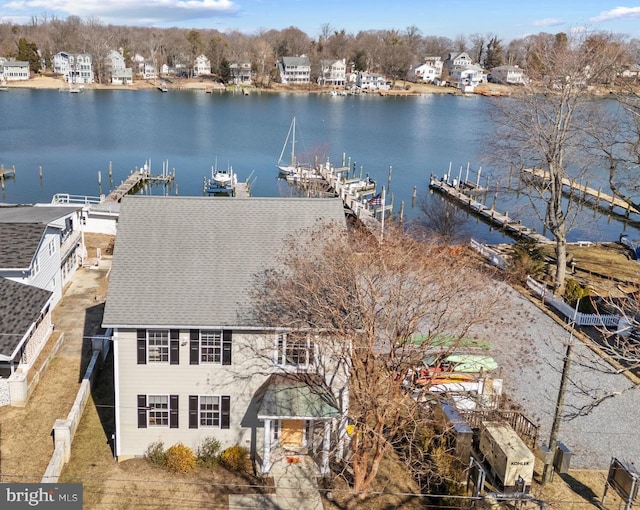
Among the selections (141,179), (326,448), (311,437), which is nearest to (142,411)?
(311,437)

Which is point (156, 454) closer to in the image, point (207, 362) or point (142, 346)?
point (207, 362)

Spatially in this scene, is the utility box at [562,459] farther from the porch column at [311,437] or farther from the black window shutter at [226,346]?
the black window shutter at [226,346]

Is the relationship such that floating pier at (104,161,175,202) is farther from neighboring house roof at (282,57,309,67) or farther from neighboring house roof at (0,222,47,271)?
neighboring house roof at (282,57,309,67)

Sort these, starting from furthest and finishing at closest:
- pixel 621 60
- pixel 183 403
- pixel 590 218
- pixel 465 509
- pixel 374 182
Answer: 1. pixel 374 182
2. pixel 590 218
3. pixel 621 60
4. pixel 183 403
5. pixel 465 509

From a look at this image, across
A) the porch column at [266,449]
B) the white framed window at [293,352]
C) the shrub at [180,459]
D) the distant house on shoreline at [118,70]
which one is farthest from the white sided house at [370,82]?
the shrub at [180,459]

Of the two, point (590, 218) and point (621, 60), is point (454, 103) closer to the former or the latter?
point (590, 218)

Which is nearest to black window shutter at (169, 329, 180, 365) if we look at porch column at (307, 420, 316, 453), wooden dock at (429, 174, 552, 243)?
porch column at (307, 420, 316, 453)

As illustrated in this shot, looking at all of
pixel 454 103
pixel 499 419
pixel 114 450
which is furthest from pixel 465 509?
pixel 454 103
